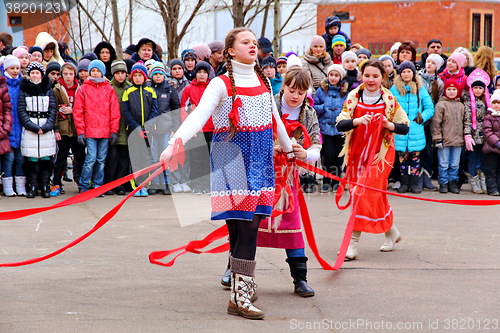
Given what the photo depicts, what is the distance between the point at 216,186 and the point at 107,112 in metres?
5.97

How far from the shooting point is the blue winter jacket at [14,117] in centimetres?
1030

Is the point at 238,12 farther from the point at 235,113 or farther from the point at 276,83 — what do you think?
the point at 235,113

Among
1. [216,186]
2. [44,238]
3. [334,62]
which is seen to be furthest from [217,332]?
[334,62]

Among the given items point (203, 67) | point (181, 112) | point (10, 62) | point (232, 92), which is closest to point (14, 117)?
point (10, 62)

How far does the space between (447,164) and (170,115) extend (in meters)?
4.28

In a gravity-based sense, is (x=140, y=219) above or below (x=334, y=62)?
below

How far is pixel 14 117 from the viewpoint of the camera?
10312mm

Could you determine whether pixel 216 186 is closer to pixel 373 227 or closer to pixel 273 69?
pixel 373 227

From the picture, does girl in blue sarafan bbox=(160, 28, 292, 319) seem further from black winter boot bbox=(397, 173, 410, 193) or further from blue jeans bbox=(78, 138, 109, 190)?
black winter boot bbox=(397, 173, 410, 193)

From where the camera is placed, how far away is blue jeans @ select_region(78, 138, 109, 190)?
416 inches

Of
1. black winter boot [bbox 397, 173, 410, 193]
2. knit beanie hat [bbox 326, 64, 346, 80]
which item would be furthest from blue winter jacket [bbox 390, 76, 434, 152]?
knit beanie hat [bbox 326, 64, 346, 80]

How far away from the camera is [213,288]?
18.1ft

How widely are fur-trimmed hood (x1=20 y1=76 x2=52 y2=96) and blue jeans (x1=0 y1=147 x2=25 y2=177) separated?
835 mm

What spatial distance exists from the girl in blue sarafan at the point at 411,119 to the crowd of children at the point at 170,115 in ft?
0.05
